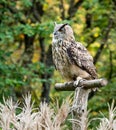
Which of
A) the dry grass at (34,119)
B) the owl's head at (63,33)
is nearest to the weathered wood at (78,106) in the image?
the dry grass at (34,119)

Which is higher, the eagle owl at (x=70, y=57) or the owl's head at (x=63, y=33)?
the owl's head at (x=63, y=33)

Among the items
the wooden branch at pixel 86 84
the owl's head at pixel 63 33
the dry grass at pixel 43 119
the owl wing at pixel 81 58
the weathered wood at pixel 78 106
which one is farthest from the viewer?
the owl's head at pixel 63 33

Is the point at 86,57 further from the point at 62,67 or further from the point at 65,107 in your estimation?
the point at 65,107

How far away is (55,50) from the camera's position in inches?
249

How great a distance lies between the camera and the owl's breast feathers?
621 centimetres

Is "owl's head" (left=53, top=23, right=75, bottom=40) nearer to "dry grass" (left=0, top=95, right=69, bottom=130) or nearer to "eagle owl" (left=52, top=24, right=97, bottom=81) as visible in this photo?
"eagle owl" (left=52, top=24, right=97, bottom=81)

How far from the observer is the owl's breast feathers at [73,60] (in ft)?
20.4

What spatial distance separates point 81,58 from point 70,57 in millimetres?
115

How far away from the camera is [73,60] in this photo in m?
6.26

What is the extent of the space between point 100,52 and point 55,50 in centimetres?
503

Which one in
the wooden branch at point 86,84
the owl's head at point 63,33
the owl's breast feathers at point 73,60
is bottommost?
the wooden branch at point 86,84

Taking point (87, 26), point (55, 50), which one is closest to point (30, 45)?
point (87, 26)

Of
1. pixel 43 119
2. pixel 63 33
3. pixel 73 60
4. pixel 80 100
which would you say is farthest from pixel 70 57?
pixel 43 119

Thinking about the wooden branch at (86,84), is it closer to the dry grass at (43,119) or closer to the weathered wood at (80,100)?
the weathered wood at (80,100)
